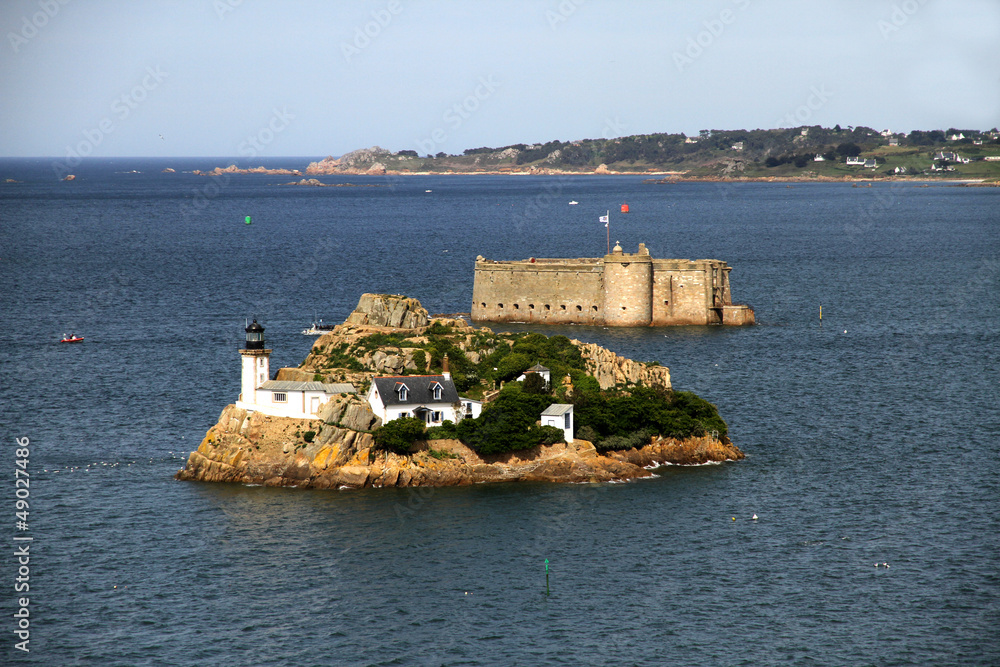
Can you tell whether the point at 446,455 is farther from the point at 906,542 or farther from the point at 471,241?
the point at 471,241

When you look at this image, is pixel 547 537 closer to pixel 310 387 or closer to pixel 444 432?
pixel 444 432

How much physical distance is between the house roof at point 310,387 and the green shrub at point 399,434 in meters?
3.50

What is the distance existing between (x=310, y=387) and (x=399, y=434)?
18.9 ft

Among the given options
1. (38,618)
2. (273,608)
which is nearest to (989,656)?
(273,608)

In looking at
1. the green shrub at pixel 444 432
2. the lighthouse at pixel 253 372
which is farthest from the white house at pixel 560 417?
the lighthouse at pixel 253 372

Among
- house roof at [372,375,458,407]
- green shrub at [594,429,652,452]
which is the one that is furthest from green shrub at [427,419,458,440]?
green shrub at [594,429,652,452]

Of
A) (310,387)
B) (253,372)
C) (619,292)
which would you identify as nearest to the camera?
(310,387)

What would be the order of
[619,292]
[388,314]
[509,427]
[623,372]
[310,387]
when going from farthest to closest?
1. [619,292]
2. [388,314]
3. [623,372]
4. [310,387]
5. [509,427]

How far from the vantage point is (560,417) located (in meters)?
64.8

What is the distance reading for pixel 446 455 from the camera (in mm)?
63188

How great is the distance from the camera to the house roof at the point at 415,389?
6419 centimetres

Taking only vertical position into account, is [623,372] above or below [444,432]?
above

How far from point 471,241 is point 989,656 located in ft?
499

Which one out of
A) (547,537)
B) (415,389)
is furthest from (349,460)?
(547,537)
